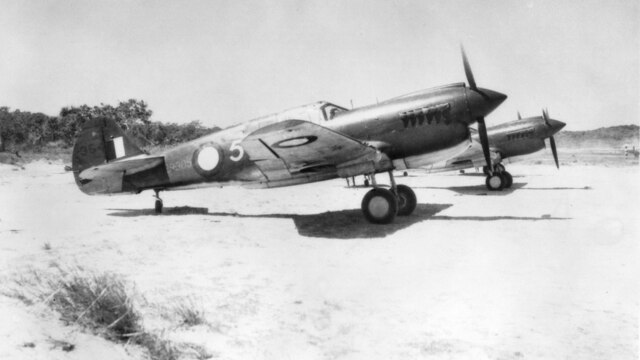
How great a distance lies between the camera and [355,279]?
4418 millimetres

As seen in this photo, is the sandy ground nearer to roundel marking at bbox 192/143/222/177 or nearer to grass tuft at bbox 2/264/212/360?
grass tuft at bbox 2/264/212/360

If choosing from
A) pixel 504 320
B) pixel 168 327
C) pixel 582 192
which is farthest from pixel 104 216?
pixel 582 192

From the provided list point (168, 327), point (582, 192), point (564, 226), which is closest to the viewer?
point (168, 327)

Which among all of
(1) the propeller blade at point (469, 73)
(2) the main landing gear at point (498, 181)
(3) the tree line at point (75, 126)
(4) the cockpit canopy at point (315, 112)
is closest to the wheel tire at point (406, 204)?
(4) the cockpit canopy at point (315, 112)

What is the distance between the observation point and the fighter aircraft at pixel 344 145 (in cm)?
705

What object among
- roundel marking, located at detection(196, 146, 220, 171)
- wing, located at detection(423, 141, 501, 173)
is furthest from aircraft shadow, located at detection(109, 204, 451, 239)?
wing, located at detection(423, 141, 501, 173)

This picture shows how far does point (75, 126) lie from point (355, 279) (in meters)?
50.2

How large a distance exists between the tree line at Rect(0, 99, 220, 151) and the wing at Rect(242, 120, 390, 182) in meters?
40.1

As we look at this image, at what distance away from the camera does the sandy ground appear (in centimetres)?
288

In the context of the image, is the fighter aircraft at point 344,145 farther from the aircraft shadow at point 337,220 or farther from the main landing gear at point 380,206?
the aircraft shadow at point 337,220

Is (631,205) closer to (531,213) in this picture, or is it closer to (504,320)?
(531,213)

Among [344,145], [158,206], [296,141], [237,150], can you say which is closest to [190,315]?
[296,141]

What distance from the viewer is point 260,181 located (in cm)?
852

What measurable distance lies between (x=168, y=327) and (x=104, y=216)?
6500 mm
